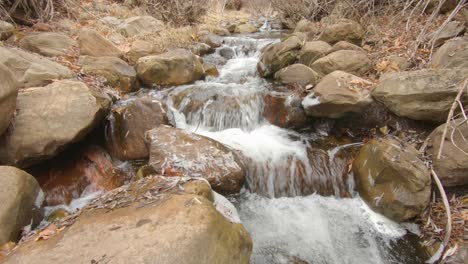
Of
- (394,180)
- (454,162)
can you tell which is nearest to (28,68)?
(394,180)

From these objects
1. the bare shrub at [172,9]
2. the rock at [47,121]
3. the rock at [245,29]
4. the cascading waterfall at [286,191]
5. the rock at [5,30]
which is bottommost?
the cascading waterfall at [286,191]

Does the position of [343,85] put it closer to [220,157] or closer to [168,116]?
[220,157]

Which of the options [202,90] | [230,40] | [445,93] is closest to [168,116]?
[202,90]

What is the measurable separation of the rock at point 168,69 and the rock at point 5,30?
8.53 feet

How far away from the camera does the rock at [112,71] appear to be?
5445 mm

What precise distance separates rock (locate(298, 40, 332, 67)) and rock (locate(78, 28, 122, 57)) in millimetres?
4273

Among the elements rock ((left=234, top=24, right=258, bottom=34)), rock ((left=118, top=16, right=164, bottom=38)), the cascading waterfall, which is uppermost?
rock ((left=234, top=24, right=258, bottom=34))

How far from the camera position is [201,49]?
8.55 meters

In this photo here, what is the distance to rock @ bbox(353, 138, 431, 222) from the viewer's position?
341 cm

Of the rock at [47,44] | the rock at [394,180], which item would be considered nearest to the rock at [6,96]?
the rock at [47,44]

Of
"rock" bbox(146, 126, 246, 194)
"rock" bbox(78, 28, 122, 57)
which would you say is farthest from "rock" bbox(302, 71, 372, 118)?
"rock" bbox(78, 28, 122, 57)

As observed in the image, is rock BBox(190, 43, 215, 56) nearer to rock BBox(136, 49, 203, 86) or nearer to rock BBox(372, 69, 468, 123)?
rock BBox(136, 49, 203, 86)

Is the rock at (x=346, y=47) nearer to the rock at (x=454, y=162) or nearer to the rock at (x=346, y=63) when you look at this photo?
the rock at (x=346, y=63)

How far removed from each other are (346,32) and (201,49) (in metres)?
4.07
